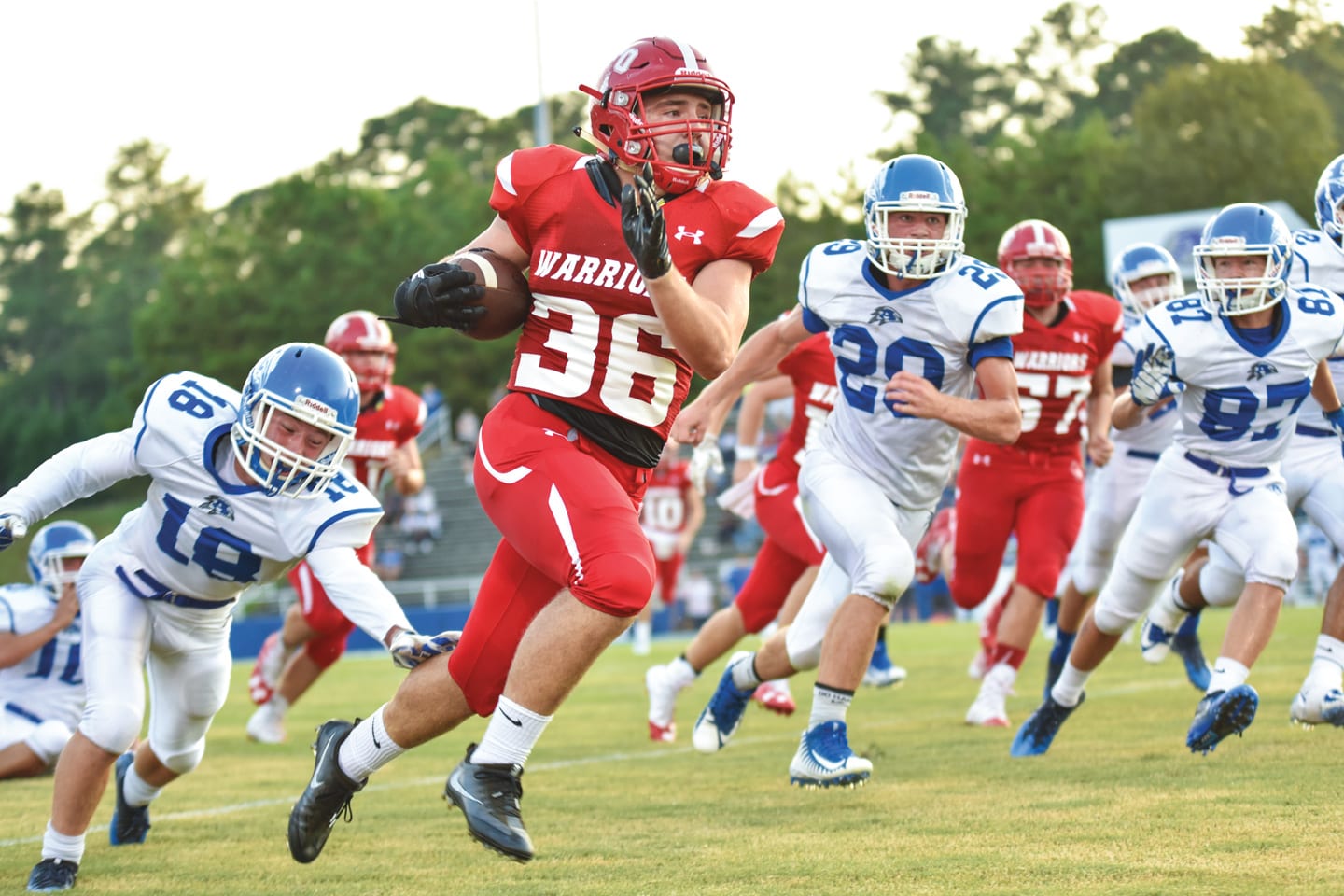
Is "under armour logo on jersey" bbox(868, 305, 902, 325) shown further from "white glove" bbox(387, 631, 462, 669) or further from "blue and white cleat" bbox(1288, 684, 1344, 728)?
"white glove" bbox(387, 631, 462, 669)

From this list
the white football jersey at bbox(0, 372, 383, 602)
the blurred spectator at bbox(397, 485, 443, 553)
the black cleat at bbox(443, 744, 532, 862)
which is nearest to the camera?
the black cleat at bbox(443, 744, 532, 862)

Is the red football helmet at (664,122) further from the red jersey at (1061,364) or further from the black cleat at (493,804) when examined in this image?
the red jersey at (1061,364)

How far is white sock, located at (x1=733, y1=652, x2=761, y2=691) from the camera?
636cm

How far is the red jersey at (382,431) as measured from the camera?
29.0 ft

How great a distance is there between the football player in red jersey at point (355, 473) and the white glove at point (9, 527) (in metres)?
3.85

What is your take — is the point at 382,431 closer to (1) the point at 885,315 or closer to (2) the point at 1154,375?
(1) the point at 885,315

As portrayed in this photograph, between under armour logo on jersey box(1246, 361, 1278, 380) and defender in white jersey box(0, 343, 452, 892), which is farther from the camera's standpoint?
under armour logo on jersey box(1246, 361, 1278, 380)

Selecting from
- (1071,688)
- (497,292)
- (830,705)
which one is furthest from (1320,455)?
(497,292)

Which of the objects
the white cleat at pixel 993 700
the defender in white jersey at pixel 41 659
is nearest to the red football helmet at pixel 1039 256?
the white cleat at pixel 993 700

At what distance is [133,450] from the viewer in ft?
15.4

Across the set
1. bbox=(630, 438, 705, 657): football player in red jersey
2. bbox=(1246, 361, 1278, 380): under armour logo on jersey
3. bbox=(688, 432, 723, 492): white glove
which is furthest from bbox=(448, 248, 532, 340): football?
bbox=(630, 438, 705, 657): football player in red jersey

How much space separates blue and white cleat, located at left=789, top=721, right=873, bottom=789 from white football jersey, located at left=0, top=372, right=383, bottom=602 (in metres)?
1.64

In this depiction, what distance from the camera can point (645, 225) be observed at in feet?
11.2

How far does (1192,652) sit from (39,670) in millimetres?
5357
